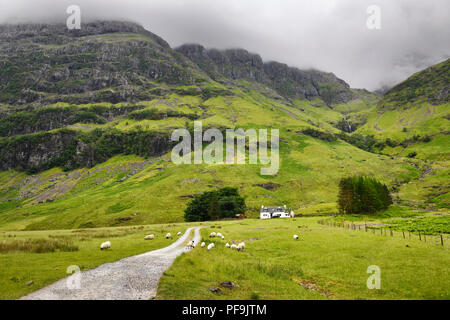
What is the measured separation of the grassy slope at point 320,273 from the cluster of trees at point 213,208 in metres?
80.5

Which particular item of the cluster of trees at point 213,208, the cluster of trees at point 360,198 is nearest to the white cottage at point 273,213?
the cluster of trees at point 213,208

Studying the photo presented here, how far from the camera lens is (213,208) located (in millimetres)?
116562

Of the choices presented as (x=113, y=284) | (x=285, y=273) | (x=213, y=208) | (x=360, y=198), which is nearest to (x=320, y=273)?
(x=285, y=273)

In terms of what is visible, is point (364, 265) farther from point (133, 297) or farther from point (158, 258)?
point (133, 297)

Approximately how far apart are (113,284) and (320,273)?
65.1ft

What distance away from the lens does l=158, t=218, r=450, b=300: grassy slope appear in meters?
18.3

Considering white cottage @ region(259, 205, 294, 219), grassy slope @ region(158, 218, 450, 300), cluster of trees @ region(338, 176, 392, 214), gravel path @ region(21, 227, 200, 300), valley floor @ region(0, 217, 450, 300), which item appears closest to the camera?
gravel path @ region(21, 227, 200, 300)

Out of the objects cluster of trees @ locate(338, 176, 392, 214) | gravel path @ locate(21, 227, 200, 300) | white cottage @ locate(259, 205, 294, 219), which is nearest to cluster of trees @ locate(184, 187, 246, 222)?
white cottage @ locate(259, 205, 294, 219)

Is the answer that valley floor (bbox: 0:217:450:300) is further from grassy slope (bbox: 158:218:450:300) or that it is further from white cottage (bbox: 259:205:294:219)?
white cottage (bbox: 259:205:294:219)

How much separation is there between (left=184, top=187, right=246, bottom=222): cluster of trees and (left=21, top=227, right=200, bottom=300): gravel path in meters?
94.2

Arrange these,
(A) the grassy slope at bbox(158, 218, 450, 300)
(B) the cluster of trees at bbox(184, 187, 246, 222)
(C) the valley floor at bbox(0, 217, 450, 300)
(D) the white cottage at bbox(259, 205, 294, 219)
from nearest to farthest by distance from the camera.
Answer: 1. (C) the valley floor at bbox(0, 217, 450, 300)
2. (A) the grassy slope at bbox(158, 218, 450, 300)
3. (B) the cluster of trees at bbox(184, 187, 246, 222)
4. (D) the white cottage at bbox(259, 205, 294, 219)

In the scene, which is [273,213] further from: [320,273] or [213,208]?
[320,273]

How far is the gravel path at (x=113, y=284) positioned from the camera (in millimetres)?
14594

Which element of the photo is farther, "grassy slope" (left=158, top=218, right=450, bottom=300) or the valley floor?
"grassy slope" (left=158, top=218, right=450, bottom=300)
